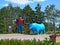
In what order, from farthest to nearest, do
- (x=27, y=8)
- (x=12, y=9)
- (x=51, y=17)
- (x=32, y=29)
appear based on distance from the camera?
(x=27, y=8)
(x=12, y=9)
(x=51, y=17)
(x=32, y=29)

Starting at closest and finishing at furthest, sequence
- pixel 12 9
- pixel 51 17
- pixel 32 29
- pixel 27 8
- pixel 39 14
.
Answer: pixel 32 29 < pixel 51 17 < pixel 39 14 < pixel 12 9 < pixel 27 8

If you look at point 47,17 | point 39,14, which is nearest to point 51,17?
point 47,17

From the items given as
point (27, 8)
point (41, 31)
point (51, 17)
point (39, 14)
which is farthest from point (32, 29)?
point (27, 8)

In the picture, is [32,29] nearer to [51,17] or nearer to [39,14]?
[51,17]

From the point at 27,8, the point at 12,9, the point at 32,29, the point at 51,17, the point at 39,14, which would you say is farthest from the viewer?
the point at 27,8

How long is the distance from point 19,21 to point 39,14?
2052 cm

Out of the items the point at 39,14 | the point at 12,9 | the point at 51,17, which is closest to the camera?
the point at 51,17

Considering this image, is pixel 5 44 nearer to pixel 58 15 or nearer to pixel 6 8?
pixel 58 15

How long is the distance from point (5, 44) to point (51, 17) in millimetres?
27432

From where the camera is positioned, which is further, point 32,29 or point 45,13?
point 45,13

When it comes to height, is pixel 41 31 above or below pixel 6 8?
below

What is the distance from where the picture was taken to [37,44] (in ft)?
18.5

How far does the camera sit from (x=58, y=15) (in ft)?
109

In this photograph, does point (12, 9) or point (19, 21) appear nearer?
point (19, 21)
